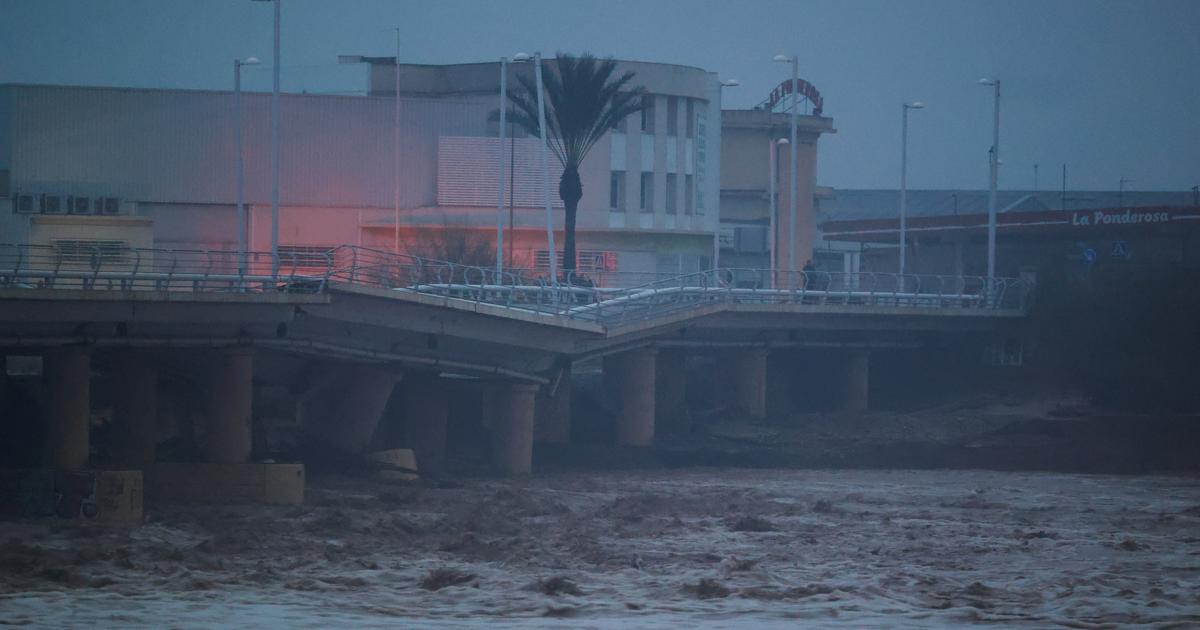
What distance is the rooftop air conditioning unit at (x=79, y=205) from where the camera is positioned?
2041 inches

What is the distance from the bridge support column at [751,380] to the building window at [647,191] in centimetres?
1233

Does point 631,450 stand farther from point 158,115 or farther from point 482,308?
point 158,115

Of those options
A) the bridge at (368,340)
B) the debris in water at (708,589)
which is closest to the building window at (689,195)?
the bridge at (368,340)

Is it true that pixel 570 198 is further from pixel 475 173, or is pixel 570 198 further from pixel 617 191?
pixel 617 191

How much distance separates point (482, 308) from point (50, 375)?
29.9 ft

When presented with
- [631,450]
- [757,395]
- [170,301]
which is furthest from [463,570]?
[757,395]

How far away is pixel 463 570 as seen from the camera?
67.0ft

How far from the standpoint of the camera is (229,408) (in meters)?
29.5

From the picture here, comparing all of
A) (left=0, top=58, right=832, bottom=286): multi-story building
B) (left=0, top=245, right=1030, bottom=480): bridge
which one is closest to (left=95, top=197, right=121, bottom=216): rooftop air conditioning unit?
(left=0, top=58, right=832, bottom=286): multi-story building

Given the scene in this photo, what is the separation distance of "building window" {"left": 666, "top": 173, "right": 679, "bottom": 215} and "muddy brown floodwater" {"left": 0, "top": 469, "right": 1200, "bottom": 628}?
27578 mm

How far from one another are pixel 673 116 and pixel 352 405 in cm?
2767

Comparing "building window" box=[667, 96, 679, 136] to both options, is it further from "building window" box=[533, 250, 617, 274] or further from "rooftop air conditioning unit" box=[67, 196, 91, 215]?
"rooftop air conditioning unit" box=[67, 196, 91, 215]

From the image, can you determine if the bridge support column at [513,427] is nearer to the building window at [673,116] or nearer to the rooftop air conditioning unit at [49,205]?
the rooftop air conditioning unit at [49,205]

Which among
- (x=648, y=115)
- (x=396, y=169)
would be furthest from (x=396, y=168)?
(x=648, y=115)
